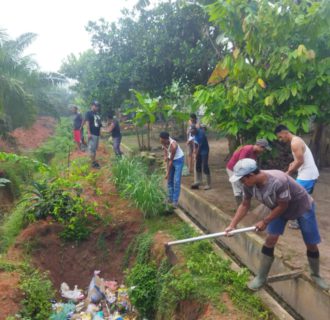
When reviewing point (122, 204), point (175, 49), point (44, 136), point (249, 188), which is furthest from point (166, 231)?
point (44, 136)

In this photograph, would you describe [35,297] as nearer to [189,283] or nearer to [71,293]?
[71,293]

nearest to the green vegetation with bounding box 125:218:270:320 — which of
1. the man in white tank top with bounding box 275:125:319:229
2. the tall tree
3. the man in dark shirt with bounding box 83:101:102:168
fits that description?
the man in white tank top with bounding box 275:125:319:229

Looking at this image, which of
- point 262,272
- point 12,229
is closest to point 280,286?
point 262,272

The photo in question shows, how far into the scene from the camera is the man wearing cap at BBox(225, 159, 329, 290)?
3699mm

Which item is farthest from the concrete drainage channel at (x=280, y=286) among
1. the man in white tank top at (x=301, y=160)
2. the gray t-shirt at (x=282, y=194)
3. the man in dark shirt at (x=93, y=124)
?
the man in dark shirt at (x=93, y=124)

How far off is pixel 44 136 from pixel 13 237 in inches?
799

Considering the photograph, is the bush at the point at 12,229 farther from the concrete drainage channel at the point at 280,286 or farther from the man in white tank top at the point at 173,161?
the concrete drainage channel at the point at 280,286

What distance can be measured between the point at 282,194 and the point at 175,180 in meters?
3.58

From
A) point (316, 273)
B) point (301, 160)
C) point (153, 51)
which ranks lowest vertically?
point (316, 273)

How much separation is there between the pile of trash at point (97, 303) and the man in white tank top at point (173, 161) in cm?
222

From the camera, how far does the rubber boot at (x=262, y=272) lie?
14.0ft

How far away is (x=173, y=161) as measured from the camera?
709 centimetres

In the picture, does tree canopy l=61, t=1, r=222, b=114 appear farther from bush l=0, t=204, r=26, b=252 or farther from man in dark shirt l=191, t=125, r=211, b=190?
bush l=0, t=204, r=26, b=252

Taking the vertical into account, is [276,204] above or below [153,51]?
below
